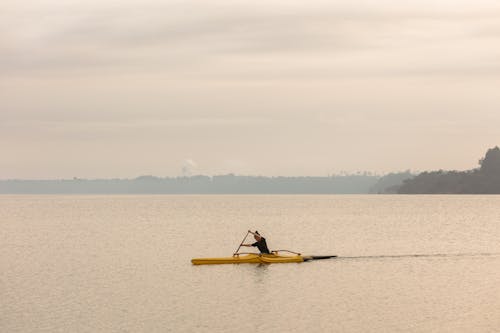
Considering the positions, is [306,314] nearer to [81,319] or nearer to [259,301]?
[259,301]

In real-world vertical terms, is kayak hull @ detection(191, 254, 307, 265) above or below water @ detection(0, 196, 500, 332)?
above

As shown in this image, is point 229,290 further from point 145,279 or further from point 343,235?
point 343,235

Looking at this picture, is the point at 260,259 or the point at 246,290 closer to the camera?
the point at 246,290

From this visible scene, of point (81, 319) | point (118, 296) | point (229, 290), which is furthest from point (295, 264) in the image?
point (81, 319)

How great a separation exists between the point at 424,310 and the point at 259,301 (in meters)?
10.3

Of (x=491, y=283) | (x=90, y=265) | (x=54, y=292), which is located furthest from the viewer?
(x=90, y=265)

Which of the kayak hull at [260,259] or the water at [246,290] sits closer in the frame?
the water at [246,290]

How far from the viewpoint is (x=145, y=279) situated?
65562 mm

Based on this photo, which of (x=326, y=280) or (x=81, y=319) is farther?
(x=326, y=280)

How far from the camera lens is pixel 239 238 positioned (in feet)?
400

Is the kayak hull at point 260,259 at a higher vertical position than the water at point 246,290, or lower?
higher

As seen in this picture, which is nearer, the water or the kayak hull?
the water

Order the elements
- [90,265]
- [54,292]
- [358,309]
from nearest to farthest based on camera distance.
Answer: [358,309] → [54,292] → [90,265]

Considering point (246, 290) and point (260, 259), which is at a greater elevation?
point (260, 259)
